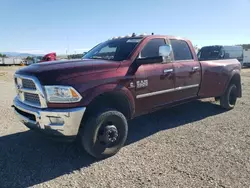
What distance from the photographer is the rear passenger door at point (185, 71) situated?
514cm

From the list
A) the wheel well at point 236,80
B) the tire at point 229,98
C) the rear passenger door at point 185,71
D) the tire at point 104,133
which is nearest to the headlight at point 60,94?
the tire at point 104,133

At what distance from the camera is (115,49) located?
4820 millimetres

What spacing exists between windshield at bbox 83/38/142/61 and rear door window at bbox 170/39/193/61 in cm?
96

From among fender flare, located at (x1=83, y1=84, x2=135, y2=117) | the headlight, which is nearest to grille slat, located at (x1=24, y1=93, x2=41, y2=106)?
the headlight

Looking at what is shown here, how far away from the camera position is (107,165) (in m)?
3.64

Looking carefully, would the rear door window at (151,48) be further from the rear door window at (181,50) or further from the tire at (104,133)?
the tire at (104,133)

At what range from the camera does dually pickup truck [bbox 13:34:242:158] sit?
135 inches

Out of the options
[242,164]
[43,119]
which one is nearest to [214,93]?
[242,164]

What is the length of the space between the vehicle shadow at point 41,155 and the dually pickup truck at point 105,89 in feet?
1.36

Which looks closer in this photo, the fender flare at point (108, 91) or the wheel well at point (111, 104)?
the fender flare at point (108, 91)

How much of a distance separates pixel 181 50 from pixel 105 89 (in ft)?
8.26

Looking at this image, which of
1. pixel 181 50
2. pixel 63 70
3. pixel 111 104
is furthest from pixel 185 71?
pixel 63 70

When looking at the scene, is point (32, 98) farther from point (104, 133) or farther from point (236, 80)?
point (236, 80)

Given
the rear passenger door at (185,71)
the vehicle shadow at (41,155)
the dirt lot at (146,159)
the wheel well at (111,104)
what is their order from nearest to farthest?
the dirt lot at (146,159), the vehicle shadow at (41,155), the wheel well at (111,104), the rear passenger door at (185,71)
